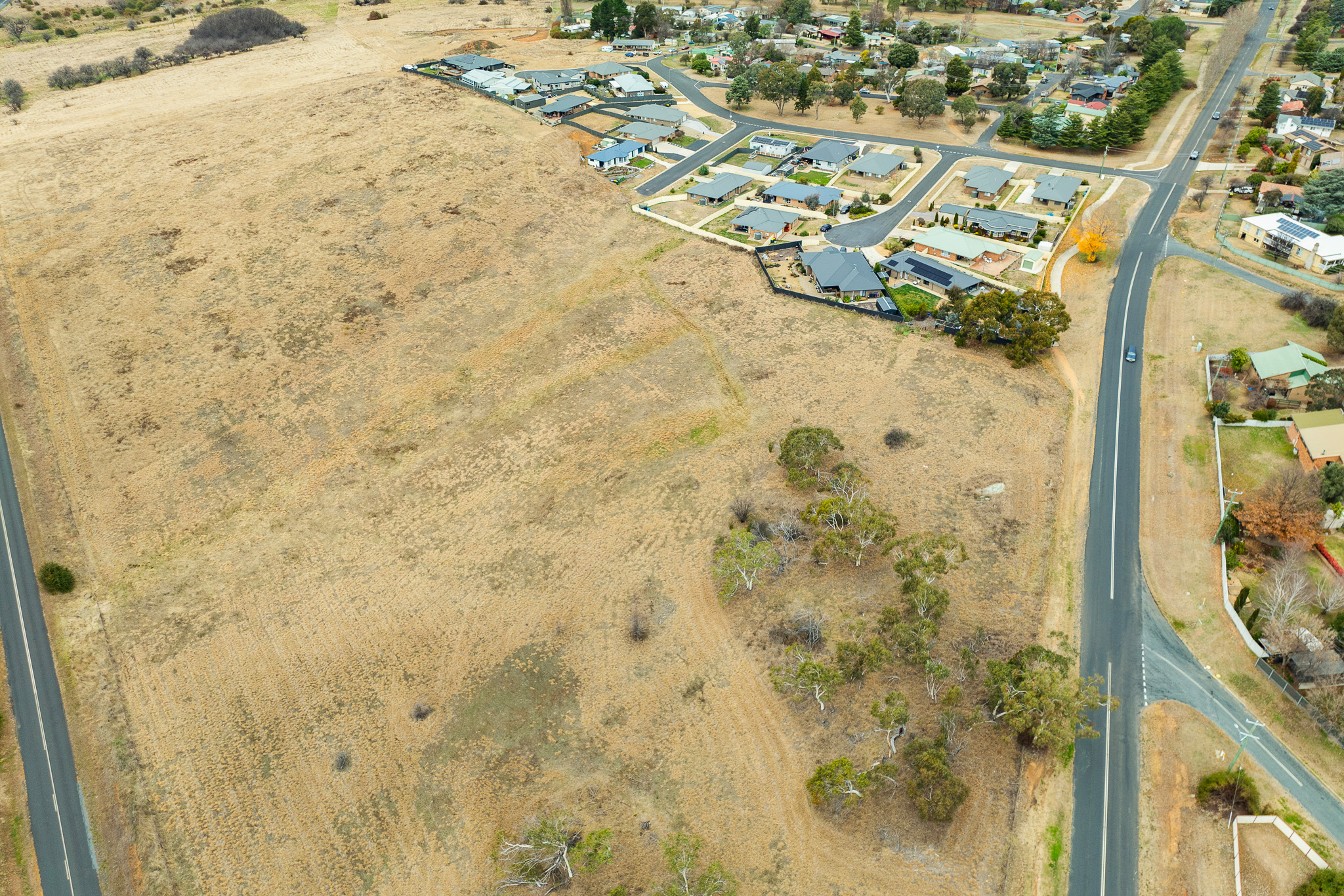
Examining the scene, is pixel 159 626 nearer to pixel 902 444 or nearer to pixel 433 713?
pixel 433 713

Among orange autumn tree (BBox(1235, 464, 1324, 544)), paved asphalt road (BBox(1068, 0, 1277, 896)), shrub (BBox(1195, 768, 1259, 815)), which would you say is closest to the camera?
paved asphalt road (BBox(1068, 0, 1277, 896))

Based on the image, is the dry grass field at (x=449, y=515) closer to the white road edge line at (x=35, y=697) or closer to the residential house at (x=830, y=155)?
the white road edge line at (x=35, y=697)

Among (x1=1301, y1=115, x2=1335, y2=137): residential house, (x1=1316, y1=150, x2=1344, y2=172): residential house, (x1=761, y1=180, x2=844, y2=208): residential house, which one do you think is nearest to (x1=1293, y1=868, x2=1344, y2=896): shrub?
(x1=761, y1=180, x2=844, y2=208): residential house

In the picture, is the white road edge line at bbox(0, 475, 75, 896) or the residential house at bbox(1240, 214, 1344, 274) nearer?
the white road edge line at bbox(0, 475, 75, 896)

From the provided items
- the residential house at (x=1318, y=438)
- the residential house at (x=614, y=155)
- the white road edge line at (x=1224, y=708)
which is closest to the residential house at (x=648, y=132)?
the residential house at (x=614, y=155)

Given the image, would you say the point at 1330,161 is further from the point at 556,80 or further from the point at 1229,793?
the point at 556,80

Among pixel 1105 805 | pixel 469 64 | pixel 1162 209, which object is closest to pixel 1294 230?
pixel 1162 209

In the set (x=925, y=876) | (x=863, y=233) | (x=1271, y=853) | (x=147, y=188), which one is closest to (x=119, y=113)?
(x=147, y=188)

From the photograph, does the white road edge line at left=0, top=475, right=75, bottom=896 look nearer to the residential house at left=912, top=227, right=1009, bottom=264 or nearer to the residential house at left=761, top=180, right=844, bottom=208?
the residential house at left=761, top=180, right=844, bottom=208
